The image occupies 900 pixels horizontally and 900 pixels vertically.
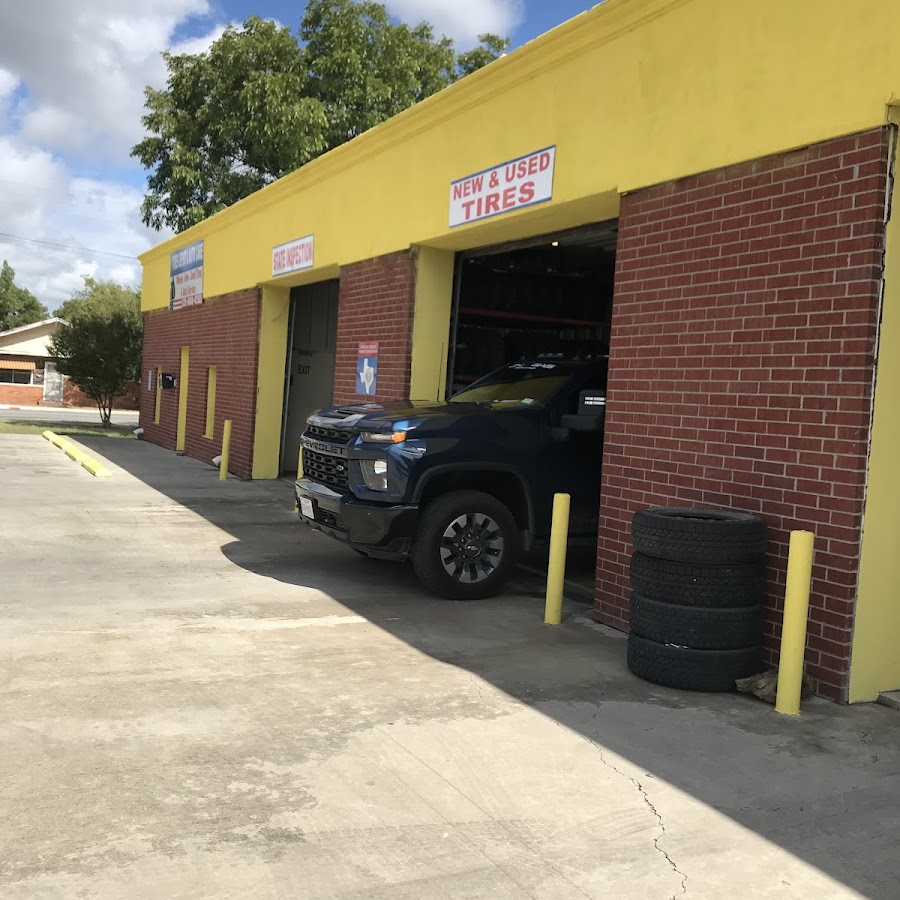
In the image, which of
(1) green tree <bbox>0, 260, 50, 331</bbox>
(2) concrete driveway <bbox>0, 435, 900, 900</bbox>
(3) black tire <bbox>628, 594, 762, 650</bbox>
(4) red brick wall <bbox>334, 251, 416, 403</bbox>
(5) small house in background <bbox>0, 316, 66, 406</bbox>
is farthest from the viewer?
(1) green tree <bbox>0, 260, 50, 331</bbox>

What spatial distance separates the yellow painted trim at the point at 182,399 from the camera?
68.2 ft

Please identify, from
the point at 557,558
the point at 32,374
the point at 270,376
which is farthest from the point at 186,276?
the point at 32,374

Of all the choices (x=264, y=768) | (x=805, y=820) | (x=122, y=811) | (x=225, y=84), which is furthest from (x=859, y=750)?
(x=225, y=84)

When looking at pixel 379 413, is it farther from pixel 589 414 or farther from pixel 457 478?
pixel 589 414

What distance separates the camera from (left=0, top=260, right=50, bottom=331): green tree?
80562 mm

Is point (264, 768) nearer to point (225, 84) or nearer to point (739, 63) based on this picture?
point (739, 63)

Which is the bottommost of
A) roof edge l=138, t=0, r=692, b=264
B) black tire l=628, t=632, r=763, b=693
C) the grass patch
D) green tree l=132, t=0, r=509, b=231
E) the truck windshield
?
black tire l=628, t=632, r=763, b=693

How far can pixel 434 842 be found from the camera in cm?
341

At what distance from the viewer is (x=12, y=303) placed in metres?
81.2

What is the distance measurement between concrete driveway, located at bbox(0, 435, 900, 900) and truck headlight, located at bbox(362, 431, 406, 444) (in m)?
1.29

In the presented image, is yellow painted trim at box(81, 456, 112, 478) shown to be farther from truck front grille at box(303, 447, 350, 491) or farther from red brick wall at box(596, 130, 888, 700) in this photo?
red brick wall at box(596, 130, 888, 700)

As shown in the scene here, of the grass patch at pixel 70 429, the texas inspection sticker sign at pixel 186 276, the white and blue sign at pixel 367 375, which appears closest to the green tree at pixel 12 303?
the grass patch at pixel 70 429

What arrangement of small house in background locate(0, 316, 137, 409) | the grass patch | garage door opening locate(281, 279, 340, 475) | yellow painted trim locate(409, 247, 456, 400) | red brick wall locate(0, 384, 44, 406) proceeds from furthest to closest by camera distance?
red brick wall locate(0, 384, 44, 406) < small house in background locate(0, 316, 137, 409) < the grass patch < garage door opening locate(281, 279, 340, 475) < yellow painted trim locate(409, 247, 456, 400)

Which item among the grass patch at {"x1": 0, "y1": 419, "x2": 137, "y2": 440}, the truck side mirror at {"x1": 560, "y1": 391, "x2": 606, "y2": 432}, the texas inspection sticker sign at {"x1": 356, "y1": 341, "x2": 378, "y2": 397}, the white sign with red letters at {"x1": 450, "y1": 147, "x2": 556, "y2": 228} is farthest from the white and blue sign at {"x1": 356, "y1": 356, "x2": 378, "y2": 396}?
the grass patch at {"x1": 0, "y1": 419, "x2": 137, "y2": 440}
